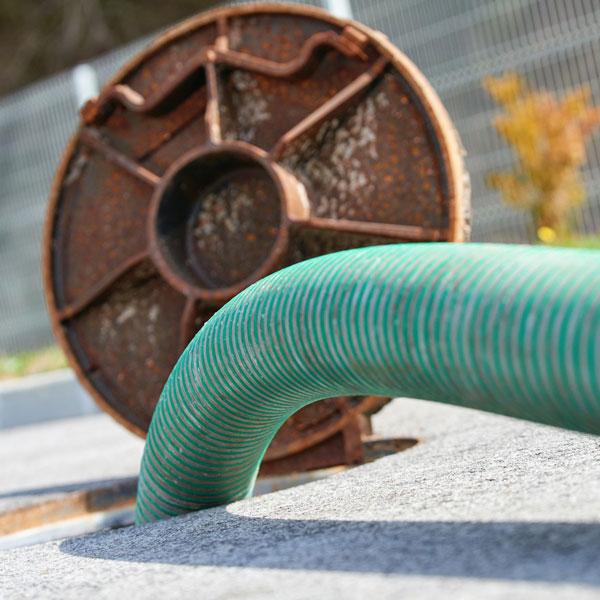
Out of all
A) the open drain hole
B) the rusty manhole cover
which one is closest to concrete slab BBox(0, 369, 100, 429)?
the rusty manhole cover

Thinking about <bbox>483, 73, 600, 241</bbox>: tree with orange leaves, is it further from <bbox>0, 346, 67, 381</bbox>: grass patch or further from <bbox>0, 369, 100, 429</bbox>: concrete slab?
<bbox>0, 346, 67, 381</bbox>: grass patch

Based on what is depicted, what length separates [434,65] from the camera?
360 inches

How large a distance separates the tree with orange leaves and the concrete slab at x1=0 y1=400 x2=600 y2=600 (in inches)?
224

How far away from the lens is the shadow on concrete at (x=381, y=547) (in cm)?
161

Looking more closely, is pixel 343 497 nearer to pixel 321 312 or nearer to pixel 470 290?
pixel 321 312

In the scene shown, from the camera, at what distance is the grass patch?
986 centimetres

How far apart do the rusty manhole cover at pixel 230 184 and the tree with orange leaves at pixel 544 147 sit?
16.2 feet

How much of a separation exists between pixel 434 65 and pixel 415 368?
7.54 meters

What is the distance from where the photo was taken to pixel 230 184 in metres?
3.92

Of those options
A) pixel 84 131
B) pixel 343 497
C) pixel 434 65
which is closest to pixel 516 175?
pixel 434 65

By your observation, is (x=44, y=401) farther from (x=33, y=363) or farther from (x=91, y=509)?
(x=91, y=509)

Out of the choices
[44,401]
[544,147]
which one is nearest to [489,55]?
[544,147]

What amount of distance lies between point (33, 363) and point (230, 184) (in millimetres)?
6662

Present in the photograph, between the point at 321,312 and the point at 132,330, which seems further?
the point at 132,330
